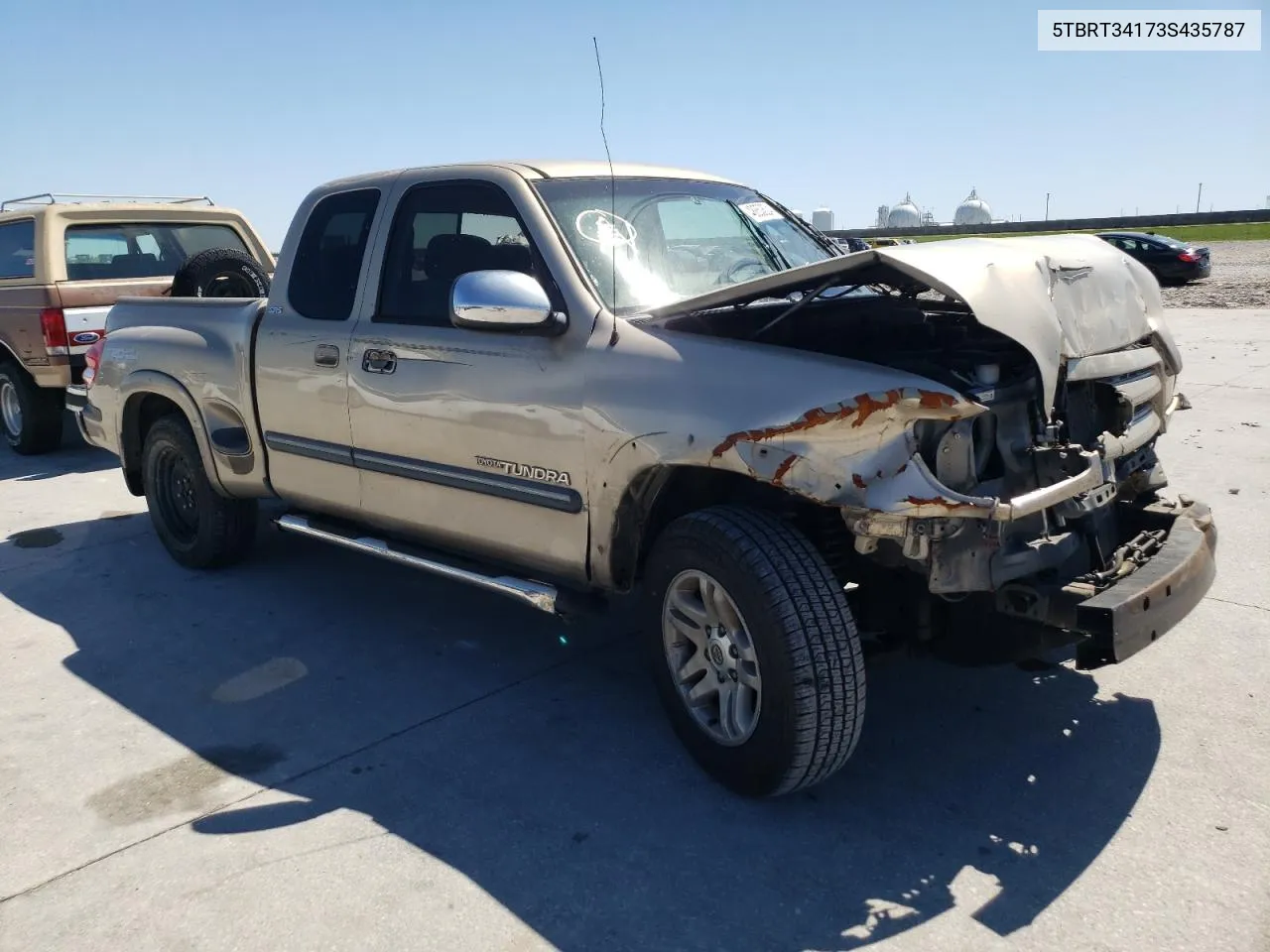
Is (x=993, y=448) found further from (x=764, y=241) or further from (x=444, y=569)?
(x=444, y=569)

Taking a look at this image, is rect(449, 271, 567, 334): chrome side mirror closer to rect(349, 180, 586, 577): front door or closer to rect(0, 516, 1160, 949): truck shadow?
rect(349, 180, 586, 577): front door

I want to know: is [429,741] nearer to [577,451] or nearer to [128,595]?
[577,451]

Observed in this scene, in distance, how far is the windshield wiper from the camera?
4.42 meters

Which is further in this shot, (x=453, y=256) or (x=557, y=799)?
(x=453, y=256)

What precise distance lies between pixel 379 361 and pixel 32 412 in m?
6.19

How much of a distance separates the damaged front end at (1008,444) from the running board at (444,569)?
99 cm

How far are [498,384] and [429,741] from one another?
128 cm

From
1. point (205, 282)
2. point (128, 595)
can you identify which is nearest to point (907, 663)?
point (128, 595)

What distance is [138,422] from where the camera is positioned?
19.3 ft

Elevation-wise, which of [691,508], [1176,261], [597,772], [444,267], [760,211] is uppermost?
[760,211]

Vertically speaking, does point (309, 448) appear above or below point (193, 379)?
below

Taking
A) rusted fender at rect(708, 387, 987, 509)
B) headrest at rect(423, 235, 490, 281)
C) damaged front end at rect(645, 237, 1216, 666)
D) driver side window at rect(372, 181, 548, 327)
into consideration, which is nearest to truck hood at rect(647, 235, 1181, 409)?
damaged front end at rect(645, 237, 1216, 666)

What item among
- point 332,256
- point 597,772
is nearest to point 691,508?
point 597,772

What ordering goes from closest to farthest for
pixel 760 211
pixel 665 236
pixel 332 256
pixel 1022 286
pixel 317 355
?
1. pixel 1022 286
2. pixel 665 236
3. pixel 317 355
4. pixel 332 256
5. pixel 760 211
